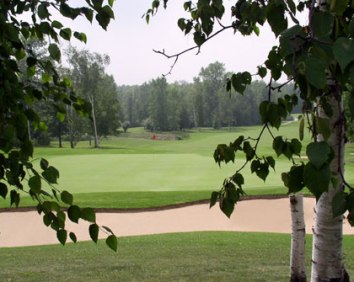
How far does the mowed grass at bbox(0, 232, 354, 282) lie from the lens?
18.0 ft

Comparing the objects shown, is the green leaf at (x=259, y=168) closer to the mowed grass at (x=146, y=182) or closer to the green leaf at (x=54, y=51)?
the green leaf at (x=54, y=51)

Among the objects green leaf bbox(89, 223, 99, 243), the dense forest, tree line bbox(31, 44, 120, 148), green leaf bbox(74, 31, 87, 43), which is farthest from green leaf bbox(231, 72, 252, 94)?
tree line bbox(31, 44, 120, 148)

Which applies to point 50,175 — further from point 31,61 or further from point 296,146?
point 296,146

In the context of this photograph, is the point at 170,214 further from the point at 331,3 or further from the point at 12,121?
the point at 331,3

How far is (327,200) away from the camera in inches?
81.6

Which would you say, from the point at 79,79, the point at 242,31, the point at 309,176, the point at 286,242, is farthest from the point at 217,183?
the point at 79,79

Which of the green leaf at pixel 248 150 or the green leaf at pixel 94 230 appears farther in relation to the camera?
the green leaf at pixel 248 150

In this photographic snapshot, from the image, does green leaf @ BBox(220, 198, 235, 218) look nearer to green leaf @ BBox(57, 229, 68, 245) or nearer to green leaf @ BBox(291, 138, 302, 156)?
green leaf @ BBox(291, 138, 302, 156)

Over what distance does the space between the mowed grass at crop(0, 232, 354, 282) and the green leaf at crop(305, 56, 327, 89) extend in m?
4.85

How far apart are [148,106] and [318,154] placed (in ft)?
299

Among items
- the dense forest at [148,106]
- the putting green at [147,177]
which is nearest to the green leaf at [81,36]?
the putting green at [147,177]

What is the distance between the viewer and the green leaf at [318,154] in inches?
27.7

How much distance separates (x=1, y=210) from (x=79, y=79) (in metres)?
43.3

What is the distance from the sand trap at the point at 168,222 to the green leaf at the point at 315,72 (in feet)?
33.4
